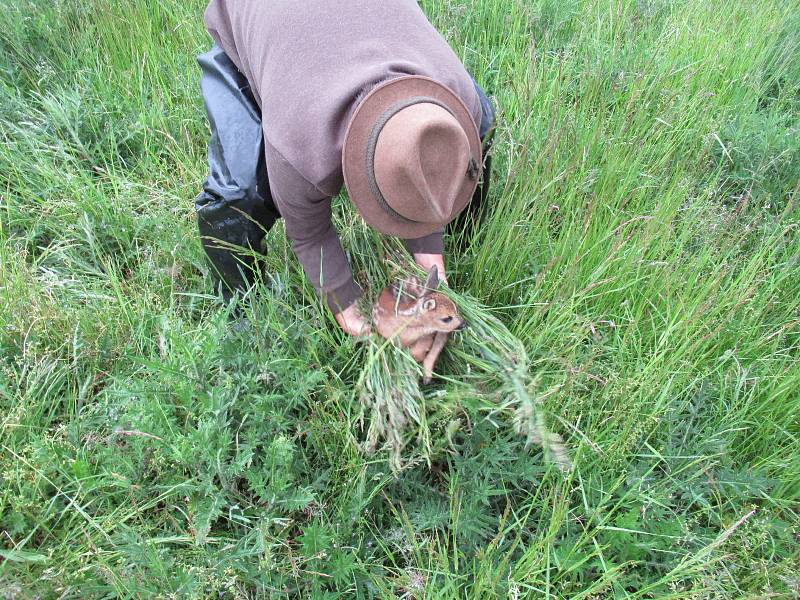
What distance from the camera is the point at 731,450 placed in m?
1.53

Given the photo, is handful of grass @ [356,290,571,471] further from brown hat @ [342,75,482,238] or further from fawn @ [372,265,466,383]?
brown hat @ [342,75,482,238]

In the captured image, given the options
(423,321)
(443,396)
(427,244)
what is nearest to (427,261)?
(427,244)

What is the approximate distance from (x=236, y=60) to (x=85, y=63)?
1.19 metres

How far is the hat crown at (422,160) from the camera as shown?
3.71 ft

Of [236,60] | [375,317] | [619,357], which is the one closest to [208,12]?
[236,60]

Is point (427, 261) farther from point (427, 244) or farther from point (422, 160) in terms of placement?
point (422, 160)

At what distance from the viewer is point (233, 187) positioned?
1.71 metres

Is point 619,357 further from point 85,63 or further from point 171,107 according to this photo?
point 85,63

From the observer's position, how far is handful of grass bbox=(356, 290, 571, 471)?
139 centimetres

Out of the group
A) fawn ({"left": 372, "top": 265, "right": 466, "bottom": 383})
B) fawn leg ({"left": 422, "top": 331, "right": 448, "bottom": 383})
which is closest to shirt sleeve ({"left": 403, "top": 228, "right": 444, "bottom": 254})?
fawn ({"left": 372, "top": 265, "right": 466, "bottom": 383})

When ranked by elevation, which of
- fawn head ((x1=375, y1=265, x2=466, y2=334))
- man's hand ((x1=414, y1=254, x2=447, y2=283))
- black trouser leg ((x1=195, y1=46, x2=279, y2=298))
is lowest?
man's hand ((x1=414, y1=254, x2=447, y2=283))

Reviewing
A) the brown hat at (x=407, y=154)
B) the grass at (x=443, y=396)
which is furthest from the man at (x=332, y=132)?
the grass at (x=443, y=396)

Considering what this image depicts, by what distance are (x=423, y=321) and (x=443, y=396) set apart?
8.0 inches

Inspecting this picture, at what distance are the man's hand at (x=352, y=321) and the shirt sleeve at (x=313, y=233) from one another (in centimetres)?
2
